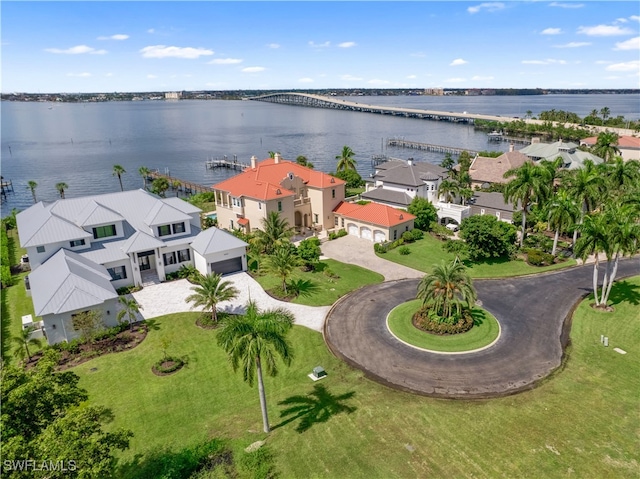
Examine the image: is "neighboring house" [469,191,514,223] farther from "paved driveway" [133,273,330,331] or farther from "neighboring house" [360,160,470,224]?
"paved driveway" [133,273,330,331]

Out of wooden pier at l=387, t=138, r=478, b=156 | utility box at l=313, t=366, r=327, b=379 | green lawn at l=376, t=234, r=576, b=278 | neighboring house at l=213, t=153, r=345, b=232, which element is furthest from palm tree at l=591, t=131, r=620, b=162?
utility box at l=313, t=366, r=327, b=379

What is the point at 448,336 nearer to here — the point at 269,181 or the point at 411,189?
the point at 269,181

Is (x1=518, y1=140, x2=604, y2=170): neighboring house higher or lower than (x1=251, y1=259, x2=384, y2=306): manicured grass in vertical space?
higher

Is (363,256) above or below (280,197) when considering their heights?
below

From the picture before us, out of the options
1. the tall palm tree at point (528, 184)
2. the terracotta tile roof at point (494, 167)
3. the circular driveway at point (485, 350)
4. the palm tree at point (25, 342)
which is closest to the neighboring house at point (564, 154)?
the terracotta tile roof at point (494, 167)

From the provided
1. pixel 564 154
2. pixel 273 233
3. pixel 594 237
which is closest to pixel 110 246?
pixel 273 233

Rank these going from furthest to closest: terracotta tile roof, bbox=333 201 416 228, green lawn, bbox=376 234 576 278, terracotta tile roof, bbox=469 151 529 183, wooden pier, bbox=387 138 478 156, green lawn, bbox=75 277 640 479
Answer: wooden pier, bbox=387 138 478 156, terracotta tile roof, bbox=469 151 529 183, terracotta tile roof, bbox=333 201 416 228, green lawn, bbox=376 234 576 278, green lawn, bbox=75 277 640 479
